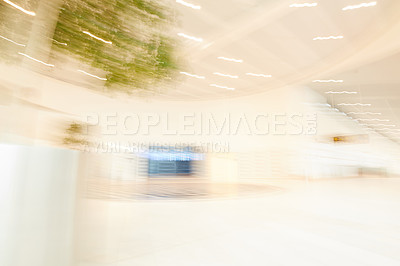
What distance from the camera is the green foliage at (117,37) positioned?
3.20 feet

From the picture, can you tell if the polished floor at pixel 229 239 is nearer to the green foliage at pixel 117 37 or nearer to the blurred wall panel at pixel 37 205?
the blurred wall panel at pixel 37 205

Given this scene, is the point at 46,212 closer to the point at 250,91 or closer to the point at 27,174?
the point at 27,174

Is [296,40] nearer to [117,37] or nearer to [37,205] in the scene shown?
[117,37]

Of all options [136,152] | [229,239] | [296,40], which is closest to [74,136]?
[229,239]

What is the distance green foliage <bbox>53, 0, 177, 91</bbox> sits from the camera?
975 mm

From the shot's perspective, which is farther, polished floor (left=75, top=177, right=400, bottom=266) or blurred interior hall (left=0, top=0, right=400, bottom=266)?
polished floor (left=75, top=177, right=400, bottom=266)

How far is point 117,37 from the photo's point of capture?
1010mm

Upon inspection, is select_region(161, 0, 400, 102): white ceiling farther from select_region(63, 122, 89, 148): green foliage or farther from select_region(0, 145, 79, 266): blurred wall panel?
select_region(0, 145, 79, 266): blurred wall panel

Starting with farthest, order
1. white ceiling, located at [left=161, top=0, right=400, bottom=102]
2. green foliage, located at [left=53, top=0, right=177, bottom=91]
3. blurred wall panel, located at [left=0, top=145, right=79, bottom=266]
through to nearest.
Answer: white ceiling, located at [left=161, top=0, right=400, bottom=102] → green foliage, located at [left=53, top=0, right=177, bottom=91] → blurred wall panel, located at [left=0, top=145, right=79, bottom=266]

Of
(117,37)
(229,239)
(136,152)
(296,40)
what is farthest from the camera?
(296,40)

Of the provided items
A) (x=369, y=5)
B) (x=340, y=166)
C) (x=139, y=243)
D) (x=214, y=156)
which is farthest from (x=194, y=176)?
(x=139, y=243)

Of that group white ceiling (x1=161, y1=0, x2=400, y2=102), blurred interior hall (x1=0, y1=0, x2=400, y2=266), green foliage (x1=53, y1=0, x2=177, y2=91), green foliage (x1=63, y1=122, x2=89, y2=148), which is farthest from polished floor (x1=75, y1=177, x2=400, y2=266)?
white ceiling (x1=161, y1=0, x2=400, y2=102)

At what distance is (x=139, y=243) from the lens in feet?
4.47

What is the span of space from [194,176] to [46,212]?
39.4ft
